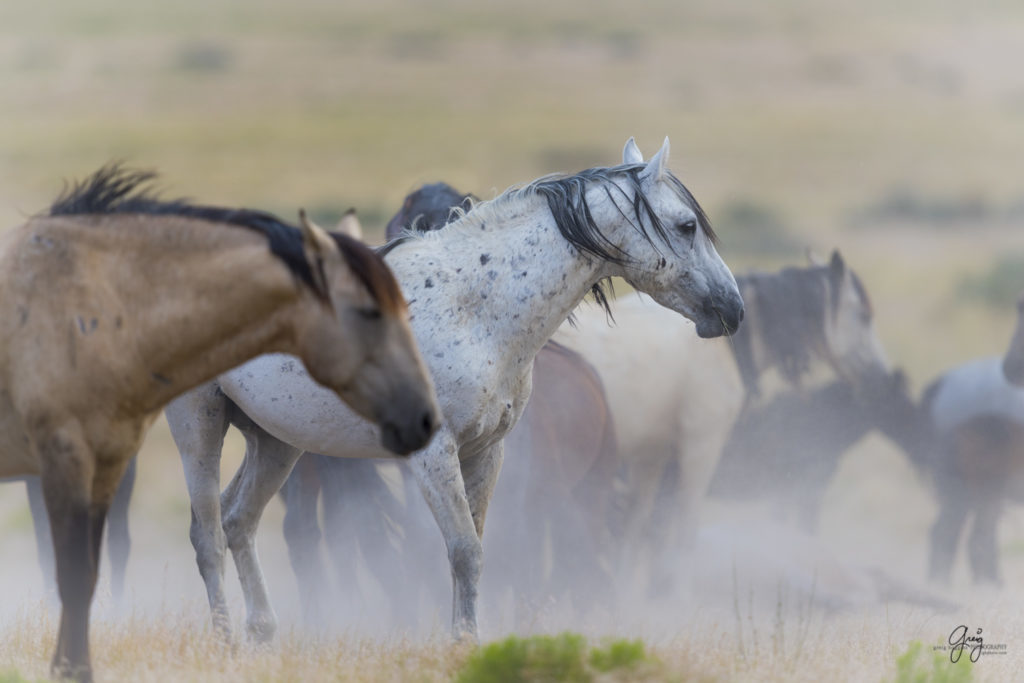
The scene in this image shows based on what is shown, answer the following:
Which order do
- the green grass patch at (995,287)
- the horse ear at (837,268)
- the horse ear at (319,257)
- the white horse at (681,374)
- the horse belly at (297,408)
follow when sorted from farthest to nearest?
the green grass patch at (995,287) → the horse ear at (837,268) → the white horse at (681,374) → the horse belly at (297,408) → the horse ear at (319,257)

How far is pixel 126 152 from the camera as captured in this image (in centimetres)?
3012

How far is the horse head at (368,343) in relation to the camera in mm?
3549

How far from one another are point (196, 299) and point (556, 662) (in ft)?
5.60

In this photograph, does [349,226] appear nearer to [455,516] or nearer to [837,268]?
[455,516]

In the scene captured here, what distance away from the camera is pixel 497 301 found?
16.0 ft

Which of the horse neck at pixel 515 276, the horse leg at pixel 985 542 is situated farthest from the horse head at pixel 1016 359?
the horse neck at pixel 515 276

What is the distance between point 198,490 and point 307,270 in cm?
209

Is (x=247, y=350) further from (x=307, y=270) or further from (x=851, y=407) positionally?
(x=851, y=407)

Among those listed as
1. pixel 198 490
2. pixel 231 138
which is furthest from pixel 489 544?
pixel 231 138

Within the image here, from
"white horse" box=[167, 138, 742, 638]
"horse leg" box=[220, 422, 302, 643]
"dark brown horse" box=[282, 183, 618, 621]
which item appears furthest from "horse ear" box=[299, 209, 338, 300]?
"dark brown horse" box=[282, 183, 618, 621]

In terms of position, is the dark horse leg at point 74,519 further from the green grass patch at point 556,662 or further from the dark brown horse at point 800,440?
the dark brown horse at point 800,440

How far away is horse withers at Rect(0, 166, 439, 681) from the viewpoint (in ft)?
11.7

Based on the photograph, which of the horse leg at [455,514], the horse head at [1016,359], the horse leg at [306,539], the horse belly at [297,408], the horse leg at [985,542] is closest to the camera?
the horse leg at [455,514]
